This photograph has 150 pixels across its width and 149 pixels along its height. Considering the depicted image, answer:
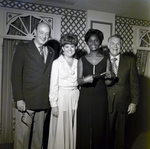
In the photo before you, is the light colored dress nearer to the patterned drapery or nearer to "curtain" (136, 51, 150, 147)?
"curtain" (136, 51, 150, 147)

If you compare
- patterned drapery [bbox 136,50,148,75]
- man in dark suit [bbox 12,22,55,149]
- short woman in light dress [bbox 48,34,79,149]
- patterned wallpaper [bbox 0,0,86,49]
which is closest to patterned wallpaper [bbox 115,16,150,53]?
patterned drapery [bbox 136,50,148,75]

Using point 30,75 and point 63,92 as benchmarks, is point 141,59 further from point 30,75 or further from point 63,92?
point 30,75

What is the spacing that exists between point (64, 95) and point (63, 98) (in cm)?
3

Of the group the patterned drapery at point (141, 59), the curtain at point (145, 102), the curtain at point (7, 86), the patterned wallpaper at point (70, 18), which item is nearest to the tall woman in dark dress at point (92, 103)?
the patterned wallpaper at point (70, 18)

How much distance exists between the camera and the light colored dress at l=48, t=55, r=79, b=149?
142cm

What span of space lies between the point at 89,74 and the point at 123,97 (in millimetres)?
378

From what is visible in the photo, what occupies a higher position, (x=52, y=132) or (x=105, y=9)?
(x=105, y=9)

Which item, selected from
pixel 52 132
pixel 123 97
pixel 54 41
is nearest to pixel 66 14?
pixel 54 41

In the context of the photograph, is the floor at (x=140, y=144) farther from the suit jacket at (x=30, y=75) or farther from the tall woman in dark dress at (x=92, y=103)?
the suit jacket at (x=30, y=75)

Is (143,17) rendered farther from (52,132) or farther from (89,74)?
(52,132)

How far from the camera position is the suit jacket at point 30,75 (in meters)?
1.41

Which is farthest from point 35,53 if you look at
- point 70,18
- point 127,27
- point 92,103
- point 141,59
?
point 141,59

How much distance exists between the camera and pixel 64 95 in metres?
1.44

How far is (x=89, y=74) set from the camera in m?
1.46
